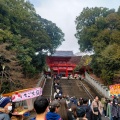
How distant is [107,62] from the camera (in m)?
25.9

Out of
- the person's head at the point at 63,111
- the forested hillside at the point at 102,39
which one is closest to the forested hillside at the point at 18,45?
the forested hillside at the point at 102,39

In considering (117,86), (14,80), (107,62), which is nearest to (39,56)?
(107,62)

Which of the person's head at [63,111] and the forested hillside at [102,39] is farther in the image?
the forested hillside at [102,39]

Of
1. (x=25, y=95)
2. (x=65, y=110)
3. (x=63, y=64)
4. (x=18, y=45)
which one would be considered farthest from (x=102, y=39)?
(x=65, y=110)

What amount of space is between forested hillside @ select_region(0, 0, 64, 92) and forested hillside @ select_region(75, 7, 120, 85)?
5560 mm

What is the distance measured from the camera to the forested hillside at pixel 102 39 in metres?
25.6

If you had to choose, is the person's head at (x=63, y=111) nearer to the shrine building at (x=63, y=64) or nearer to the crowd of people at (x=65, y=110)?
the crowd of people at (x=65, y=110)

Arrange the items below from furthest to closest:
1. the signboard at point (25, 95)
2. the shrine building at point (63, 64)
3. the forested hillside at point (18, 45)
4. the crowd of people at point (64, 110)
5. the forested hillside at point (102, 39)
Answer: the shrine building at point (63, 64)
the forested hillside at point (102, 39)
the forested hillside at point (18, 45)
the signboard at point (25, 95)
the crowd of people at point (64, 110)

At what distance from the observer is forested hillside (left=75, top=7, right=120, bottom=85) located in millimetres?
25578

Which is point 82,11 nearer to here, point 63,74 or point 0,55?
point 63,74

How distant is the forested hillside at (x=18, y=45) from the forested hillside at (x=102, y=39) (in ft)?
18.2

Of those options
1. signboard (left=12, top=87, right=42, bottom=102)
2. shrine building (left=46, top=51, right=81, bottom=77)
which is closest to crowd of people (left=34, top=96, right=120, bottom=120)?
signboard (left=12, top=87, right=42, bottom=102)

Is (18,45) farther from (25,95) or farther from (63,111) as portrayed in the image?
(63,111)

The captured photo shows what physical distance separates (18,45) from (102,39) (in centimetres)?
1139
